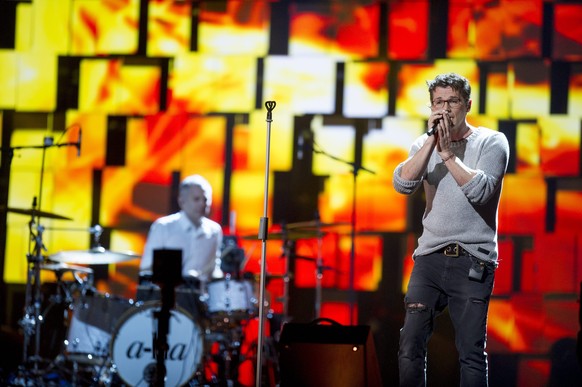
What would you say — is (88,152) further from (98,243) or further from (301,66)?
(301,66)

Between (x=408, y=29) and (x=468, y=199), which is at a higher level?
(x=408, y=29)

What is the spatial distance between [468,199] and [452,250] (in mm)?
233

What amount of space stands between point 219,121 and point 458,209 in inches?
129

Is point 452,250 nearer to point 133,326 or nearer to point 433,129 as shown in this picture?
point 433,129

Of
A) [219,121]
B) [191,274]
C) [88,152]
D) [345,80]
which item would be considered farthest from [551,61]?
[88,152]

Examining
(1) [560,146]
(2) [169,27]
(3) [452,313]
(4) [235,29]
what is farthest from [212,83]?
(3) [452,313]

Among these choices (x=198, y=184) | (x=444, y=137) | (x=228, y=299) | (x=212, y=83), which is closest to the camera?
(x=444, y=137)

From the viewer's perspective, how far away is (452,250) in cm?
379

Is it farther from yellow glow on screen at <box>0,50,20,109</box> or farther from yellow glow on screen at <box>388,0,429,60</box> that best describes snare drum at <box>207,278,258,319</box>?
yellow glow on screen at <box>0,50,20,109</box>

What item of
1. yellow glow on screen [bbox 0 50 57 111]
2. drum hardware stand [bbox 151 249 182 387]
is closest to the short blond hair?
yellow glow on screen [bbox 0 50 57 111]

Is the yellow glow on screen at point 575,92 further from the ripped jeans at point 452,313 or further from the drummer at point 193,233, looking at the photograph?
the ripped jeans at point 452,313

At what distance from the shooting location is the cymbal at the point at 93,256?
6031 mm

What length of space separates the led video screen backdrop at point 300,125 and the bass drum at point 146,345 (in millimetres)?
969

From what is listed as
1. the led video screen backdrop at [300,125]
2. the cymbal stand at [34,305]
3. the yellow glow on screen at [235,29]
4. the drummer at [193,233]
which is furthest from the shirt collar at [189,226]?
the yellow glow on screen at [235,29]
